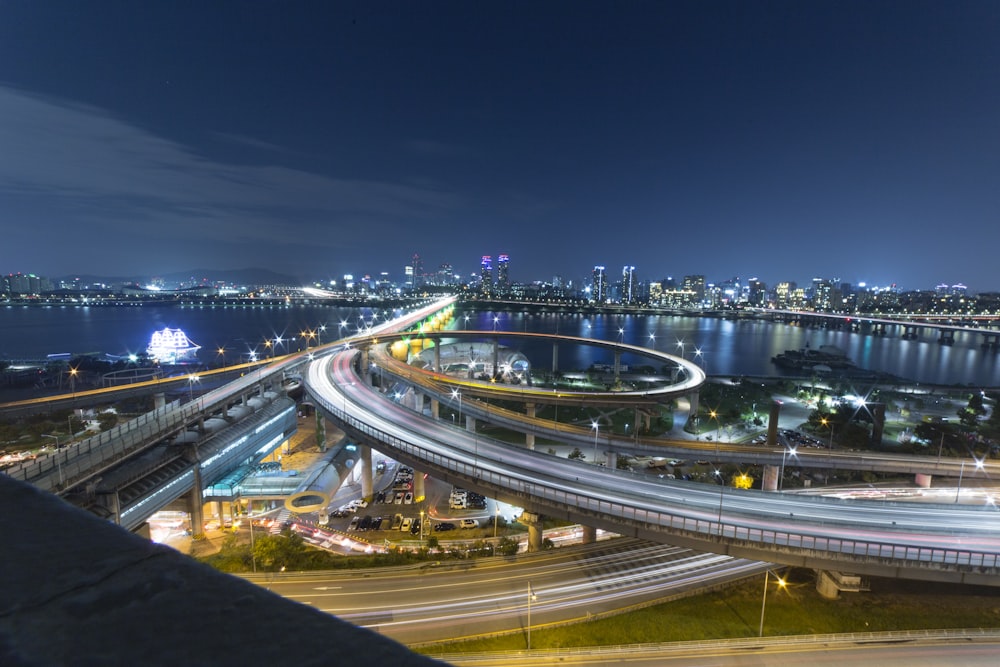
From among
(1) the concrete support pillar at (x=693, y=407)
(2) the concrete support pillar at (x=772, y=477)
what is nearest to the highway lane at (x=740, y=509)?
(2) the concrete support pillar at (x=772, y=477)

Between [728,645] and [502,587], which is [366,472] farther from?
[728,645]

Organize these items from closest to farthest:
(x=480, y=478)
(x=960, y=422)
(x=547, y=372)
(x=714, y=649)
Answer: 1. (x=714, y=649)
2. (x=480, y=478)
3. (x=960, y=422)
4. (x=547, y=372)

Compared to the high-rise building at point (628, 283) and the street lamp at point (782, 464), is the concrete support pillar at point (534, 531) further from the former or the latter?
the high-rise building at point (628, 283)

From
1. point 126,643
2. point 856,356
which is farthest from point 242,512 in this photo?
point 856,356

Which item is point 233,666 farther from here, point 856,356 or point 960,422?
point 856,356

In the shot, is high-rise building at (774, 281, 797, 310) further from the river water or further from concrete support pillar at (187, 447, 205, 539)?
concrete support pillar at (187, 447, 205, 539)
